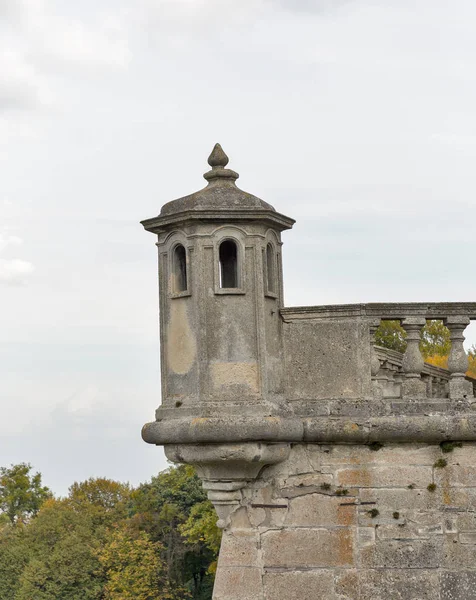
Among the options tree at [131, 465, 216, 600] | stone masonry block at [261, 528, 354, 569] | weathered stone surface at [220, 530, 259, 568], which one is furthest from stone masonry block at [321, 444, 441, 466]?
tree at [131, 465, 216, 600]

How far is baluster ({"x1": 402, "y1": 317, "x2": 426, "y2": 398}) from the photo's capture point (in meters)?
9.14

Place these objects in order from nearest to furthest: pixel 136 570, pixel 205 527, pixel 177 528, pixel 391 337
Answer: pixel 391 337 → pixel 205 527 → pixel 136 570 → pixel 177 528

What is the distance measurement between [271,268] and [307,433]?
130cm

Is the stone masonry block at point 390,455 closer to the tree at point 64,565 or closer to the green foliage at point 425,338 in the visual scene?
the green foliage at point 425,338

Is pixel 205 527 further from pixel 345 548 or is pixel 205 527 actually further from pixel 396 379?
pixel 345 548

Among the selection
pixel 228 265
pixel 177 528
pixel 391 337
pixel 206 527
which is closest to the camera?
pixel 228 265

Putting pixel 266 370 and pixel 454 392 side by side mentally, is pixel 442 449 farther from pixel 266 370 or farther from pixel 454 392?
pixel 266 370

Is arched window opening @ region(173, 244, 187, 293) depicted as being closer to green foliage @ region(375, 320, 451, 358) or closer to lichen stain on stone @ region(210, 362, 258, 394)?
lichen stain on stone @ region(210, 362, 258, 394)

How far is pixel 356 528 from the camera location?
912 cm

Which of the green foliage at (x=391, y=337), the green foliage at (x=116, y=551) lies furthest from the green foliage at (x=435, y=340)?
the green foliage at (x=116, y=551)

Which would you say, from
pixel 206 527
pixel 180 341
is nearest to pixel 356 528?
pixel 180 341

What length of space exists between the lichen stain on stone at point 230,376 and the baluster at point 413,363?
1.16 meters

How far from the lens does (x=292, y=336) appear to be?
9359 millimetres

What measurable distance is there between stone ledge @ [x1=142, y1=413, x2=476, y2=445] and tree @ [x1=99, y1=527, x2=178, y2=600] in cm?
3683
